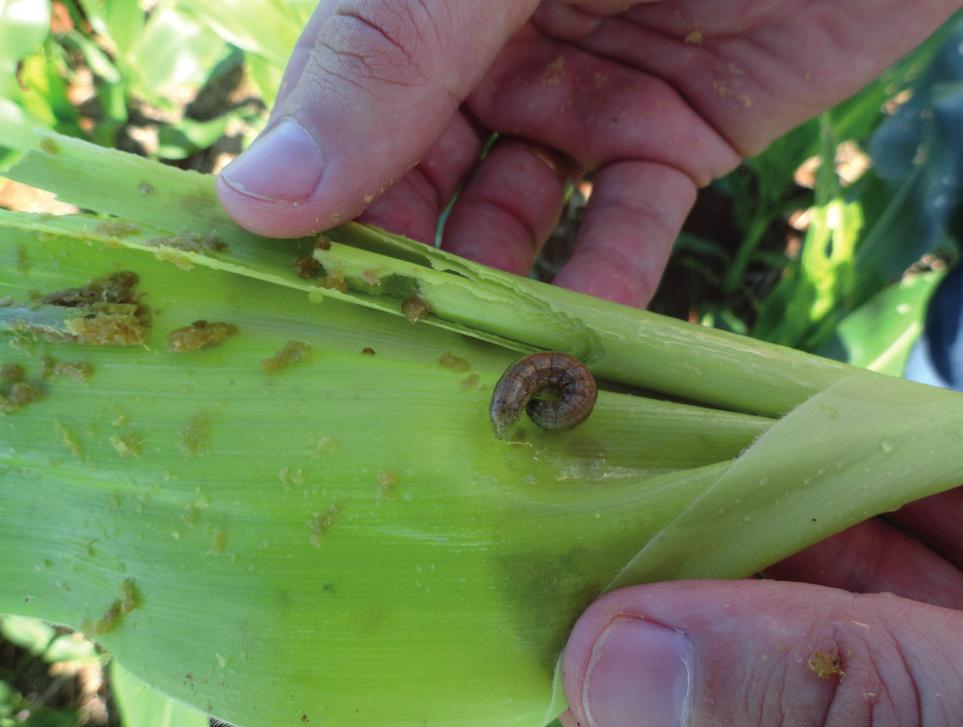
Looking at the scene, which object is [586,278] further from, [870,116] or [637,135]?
[870,116]

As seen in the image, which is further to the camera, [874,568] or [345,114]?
[874,568]

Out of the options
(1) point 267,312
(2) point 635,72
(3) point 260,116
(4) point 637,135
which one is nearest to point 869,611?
(1) point 267,312

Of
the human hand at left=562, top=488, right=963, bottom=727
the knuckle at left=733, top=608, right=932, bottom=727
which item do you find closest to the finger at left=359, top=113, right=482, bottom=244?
the human hand at left=562, top=488, right=963, bottom=727

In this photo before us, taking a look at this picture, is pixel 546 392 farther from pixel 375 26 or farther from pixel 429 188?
pixel 429 188

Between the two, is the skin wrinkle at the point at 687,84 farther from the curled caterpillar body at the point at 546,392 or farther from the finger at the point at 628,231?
the curled caterpillar body at the point at 546,392

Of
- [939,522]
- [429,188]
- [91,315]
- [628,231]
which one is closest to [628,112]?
[628,231]

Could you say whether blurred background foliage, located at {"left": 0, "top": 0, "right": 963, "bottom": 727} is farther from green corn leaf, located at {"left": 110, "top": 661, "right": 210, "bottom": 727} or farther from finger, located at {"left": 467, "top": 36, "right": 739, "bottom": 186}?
finger, located at {"left": 467, "top": 36, "right": 739, "bottom": 186}
